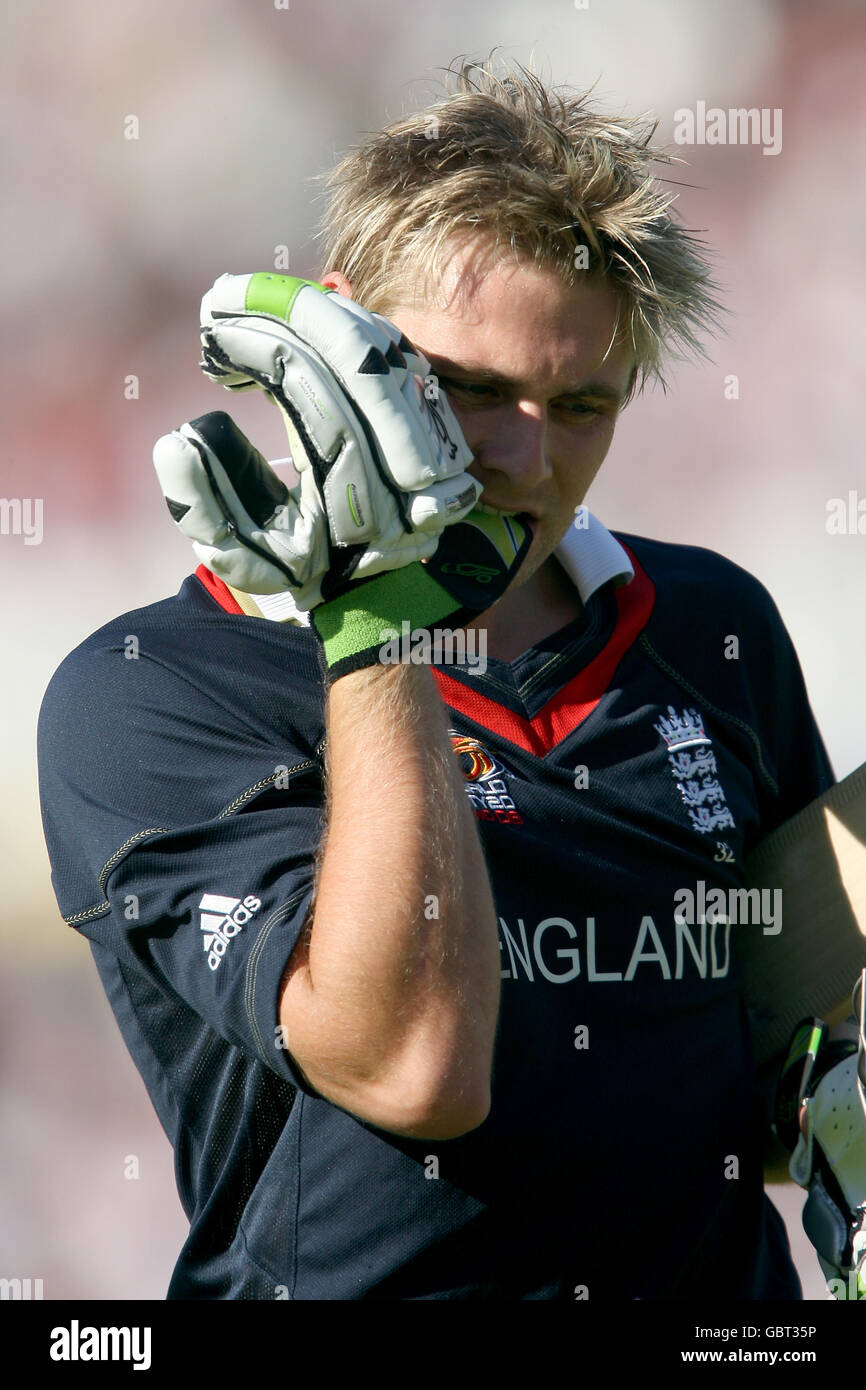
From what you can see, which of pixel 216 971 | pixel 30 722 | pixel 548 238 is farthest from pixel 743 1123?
pixel 30 722

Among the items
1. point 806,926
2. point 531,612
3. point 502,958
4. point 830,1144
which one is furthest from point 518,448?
point 830,1144

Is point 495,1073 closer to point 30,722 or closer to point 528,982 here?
point 528,982

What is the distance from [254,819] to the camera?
3.39ft

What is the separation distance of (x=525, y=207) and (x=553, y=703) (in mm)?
457

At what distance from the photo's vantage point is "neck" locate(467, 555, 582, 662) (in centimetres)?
132

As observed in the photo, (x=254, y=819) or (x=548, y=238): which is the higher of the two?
(x=548, y=238)

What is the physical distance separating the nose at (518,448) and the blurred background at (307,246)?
2.41m

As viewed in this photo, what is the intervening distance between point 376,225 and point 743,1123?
0.92m

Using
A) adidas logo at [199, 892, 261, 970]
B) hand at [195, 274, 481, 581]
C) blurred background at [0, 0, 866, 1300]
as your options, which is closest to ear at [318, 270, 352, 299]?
hand at [195, 274, 481, 581]

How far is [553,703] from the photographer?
49.9 inches

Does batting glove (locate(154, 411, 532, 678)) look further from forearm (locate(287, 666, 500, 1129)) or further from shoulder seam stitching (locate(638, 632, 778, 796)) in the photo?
shoulder seam stitching (locate(638, 632, 778, 796))

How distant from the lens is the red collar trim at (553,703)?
1.23 meters

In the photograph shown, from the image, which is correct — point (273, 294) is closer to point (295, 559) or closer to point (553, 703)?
point (295, 559)

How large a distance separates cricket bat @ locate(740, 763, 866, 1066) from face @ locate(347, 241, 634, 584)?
1.45ft
